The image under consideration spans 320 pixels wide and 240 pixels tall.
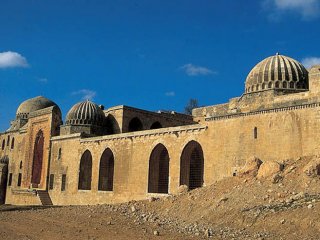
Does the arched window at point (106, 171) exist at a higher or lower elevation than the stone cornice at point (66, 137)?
lower

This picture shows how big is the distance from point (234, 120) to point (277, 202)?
672 cm

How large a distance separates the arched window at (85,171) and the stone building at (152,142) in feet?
0.24

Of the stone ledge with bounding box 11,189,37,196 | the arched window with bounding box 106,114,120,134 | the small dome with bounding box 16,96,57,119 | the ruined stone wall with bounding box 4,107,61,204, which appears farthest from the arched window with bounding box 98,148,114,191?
the small dome with bounding box 16,96,57,119

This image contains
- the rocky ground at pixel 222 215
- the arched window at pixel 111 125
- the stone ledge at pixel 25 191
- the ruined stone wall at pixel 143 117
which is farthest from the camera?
the stone ledge at pixel 25 191

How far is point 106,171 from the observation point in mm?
27688

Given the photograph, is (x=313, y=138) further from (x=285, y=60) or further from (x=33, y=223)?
(x=33, y=223)

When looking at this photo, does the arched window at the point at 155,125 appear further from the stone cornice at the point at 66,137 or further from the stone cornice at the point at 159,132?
the stone cornice at the point at 66,137

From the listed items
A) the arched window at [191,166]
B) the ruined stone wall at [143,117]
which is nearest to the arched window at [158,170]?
the arched window at [191,166]

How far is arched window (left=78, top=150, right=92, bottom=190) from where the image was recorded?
2886cm

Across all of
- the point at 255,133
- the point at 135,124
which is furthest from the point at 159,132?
the point at 135,124

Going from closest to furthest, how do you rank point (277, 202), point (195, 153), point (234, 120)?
1. point (277, 202)
2. point (234, 120)
3. point (195, 153)

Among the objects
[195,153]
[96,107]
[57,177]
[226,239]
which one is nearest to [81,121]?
[96,107]

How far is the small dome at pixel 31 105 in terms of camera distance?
40.3 metres

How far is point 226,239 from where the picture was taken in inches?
424
